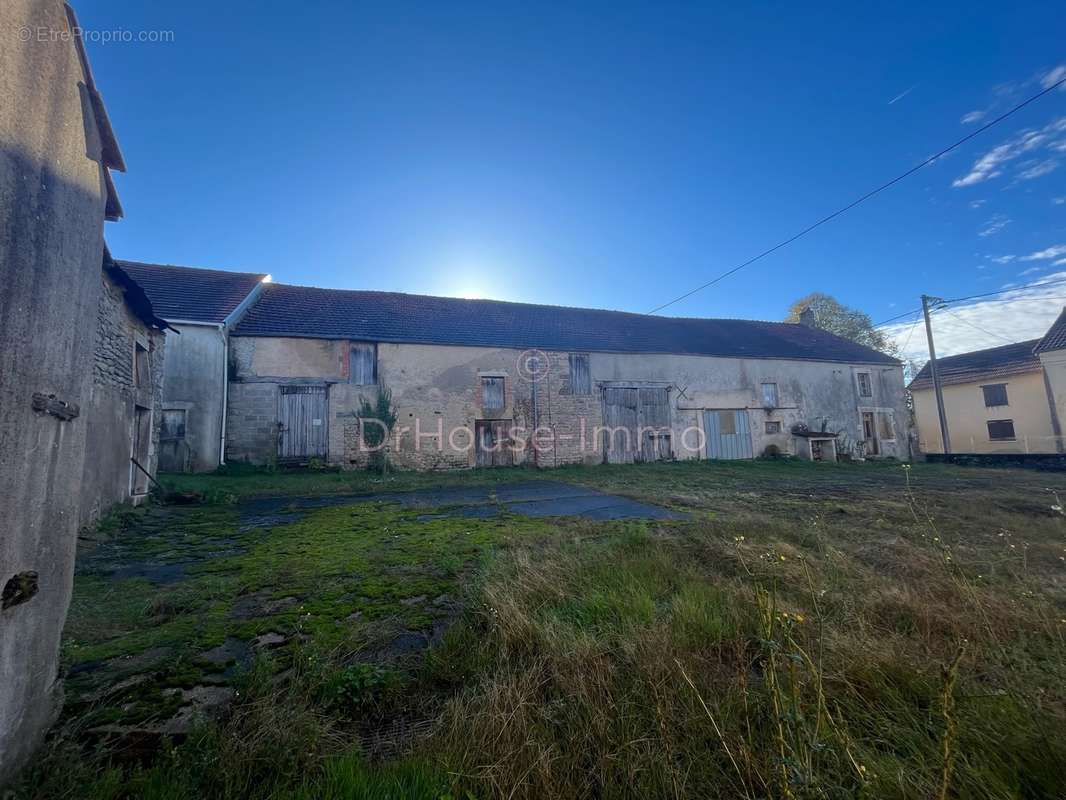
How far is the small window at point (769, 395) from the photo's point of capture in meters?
18.8

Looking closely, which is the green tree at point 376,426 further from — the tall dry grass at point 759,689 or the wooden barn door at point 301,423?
the tall dry grass at point 759,689

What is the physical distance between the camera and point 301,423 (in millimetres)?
13805

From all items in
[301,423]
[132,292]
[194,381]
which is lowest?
[301,423]

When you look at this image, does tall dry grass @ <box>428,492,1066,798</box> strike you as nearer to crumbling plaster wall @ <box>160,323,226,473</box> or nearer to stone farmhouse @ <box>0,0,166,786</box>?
stone farmhouse @ <box>0,0,166,786</box>

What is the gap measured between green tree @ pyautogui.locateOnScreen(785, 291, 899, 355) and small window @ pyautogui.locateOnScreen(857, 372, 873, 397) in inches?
388

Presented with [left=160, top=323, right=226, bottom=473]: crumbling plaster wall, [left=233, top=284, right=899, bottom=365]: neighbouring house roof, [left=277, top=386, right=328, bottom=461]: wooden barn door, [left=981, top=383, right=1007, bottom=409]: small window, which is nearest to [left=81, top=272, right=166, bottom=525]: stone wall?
[left=160, top=323, right=226, bottom=473]: crumbling plaster wall

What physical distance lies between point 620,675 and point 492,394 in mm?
14054

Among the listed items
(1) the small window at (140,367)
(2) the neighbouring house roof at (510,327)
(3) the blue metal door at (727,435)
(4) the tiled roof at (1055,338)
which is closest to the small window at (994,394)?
(4) the tiled roof at (1055,338)

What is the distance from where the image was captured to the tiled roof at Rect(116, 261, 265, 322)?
13367 mm

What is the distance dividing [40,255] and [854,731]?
12.4ft

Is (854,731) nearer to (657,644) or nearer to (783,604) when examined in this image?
(657,644)

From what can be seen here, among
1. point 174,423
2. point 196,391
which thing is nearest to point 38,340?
point 196,391

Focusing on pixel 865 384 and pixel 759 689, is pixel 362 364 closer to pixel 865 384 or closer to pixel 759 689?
pixel 759 689

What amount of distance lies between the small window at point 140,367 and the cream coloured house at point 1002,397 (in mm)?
32503
